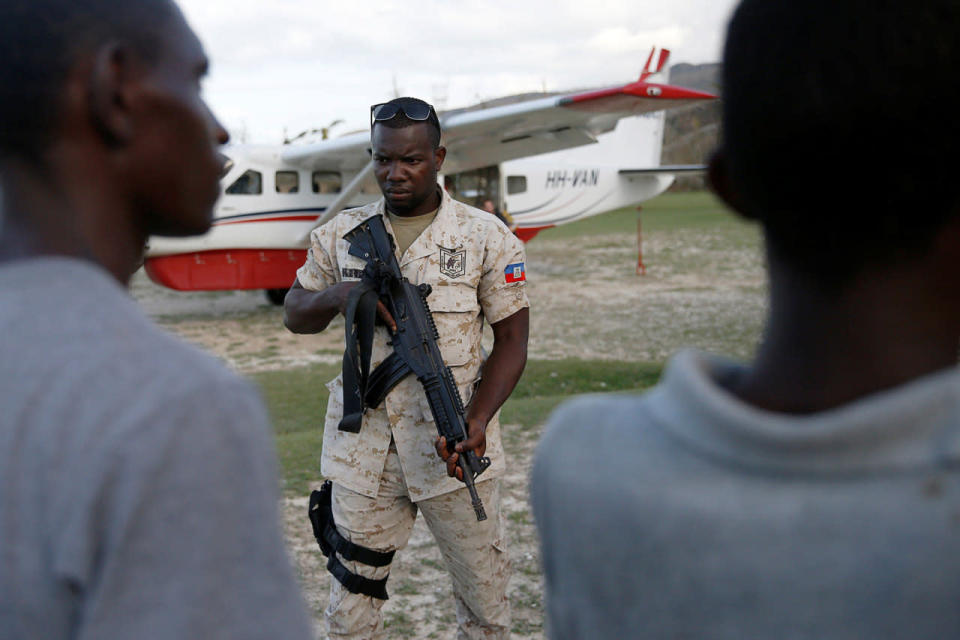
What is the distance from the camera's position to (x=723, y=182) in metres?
1.00

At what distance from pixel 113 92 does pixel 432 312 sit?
2.02 meters

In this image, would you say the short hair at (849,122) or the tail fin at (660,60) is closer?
the short hair at (849,122)

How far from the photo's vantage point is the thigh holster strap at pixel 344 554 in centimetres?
284

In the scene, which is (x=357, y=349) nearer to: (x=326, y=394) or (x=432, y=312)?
(x=432, y=312)

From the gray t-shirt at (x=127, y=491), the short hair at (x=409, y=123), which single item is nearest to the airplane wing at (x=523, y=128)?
the short hair at (x=409, y=123)

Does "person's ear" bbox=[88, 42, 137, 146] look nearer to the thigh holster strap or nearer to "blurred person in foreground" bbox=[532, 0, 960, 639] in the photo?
"blurred person in foreground" bbox=[532, 0, 960, 639]

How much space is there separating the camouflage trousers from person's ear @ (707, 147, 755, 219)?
1.98 meters

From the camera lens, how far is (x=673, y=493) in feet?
2.83

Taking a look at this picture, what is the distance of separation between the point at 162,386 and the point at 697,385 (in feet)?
1.67

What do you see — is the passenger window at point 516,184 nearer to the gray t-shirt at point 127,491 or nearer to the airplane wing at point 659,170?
the airplane wing at point 659,170

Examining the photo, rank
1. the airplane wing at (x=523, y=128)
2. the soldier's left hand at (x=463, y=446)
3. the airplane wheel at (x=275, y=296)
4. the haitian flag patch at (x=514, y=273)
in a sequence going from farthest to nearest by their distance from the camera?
the airplane wheel at (x=275, y=296) < the airplane wing at (x=523, y=128) < the haitian flag patch at (x=514, y=273) < the soldier's left hand at (x=463, y=446)

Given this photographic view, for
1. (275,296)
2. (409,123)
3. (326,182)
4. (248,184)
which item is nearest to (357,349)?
(409,123)

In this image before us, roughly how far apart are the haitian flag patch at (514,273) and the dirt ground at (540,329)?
1.50 metres

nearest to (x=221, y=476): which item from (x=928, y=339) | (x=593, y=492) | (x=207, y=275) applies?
(x=593, y=492)
